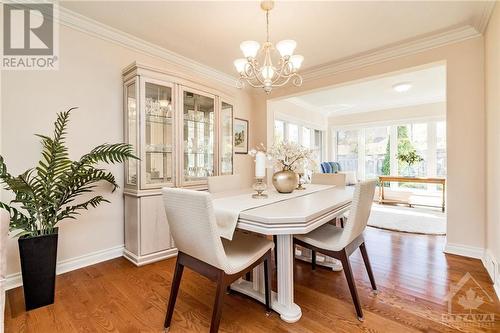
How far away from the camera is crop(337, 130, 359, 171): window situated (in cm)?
677

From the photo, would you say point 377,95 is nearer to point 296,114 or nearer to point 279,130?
point 296,114

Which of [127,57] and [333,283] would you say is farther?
[127,57]

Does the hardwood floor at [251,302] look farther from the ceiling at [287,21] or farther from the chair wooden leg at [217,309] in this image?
the ceiling at [287,21]

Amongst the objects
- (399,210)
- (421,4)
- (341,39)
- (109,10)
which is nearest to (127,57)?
(109,10)

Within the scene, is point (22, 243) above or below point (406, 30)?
below

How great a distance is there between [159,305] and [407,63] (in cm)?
366

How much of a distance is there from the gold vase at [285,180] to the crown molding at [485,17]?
2.24m

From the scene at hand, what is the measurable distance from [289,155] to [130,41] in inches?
87.3

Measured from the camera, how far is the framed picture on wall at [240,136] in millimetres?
4152

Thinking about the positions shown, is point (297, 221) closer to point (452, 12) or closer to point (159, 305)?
point (159, 305)

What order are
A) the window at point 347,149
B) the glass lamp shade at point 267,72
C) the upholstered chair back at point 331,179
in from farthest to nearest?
the window at point 347,149
the upholstered chair back at point 331,179
the glass lamp shade at point 267,72

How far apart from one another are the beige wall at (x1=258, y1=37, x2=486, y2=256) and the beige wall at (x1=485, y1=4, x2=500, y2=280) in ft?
0.44

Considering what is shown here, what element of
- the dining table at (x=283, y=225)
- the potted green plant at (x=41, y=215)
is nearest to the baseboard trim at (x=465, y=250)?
the dining table at (x=283, y=225)

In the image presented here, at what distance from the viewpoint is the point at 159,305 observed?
1724 mm
